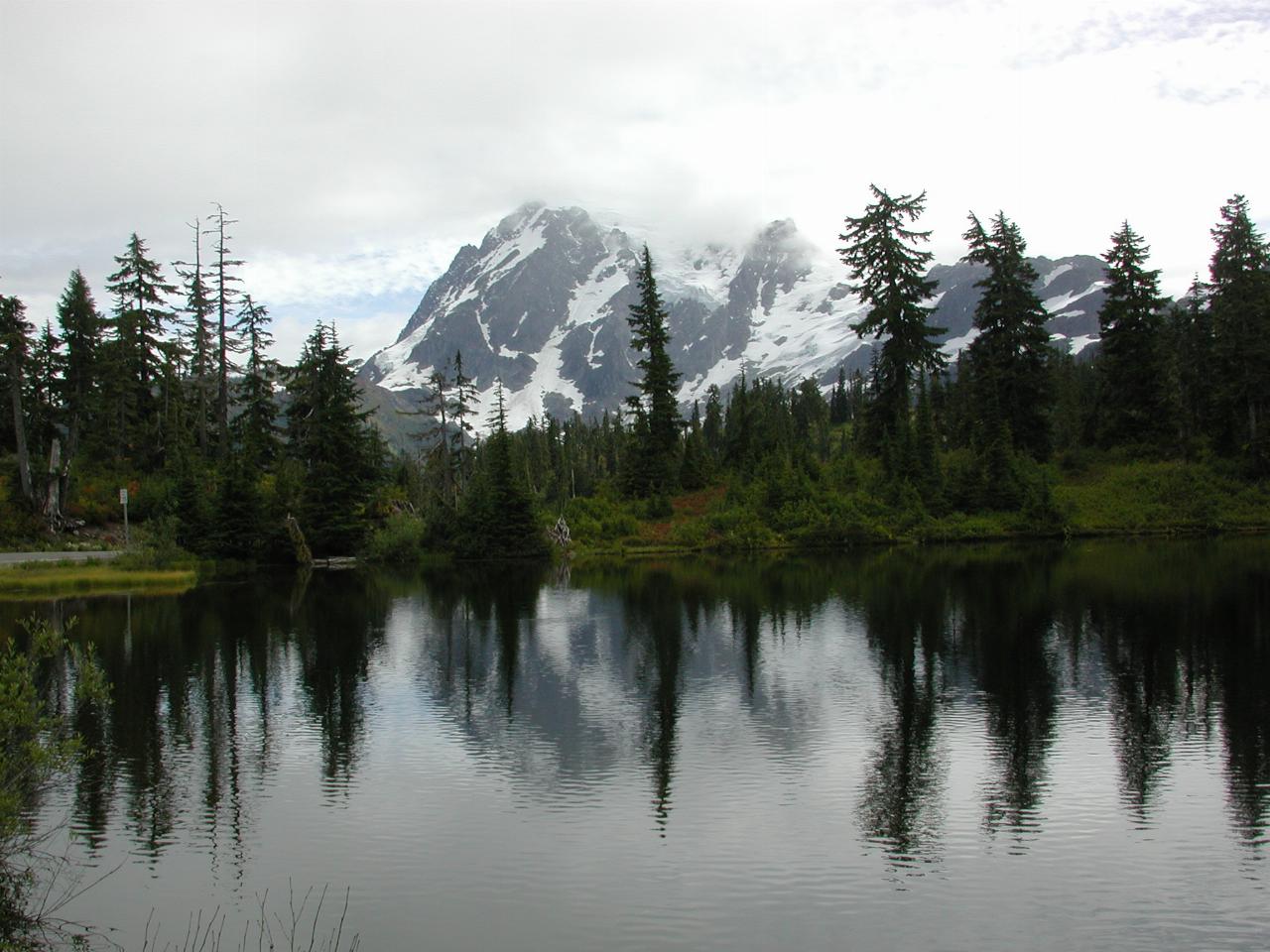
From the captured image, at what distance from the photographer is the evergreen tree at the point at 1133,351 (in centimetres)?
6016

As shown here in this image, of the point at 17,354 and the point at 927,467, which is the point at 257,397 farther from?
the point at 927,467

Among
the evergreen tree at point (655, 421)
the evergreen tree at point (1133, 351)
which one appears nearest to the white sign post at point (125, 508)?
the evergreen tree at point (655, 421)

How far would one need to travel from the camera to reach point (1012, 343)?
6038 centimetres

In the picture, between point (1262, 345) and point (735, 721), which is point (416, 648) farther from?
point (1262, 345)

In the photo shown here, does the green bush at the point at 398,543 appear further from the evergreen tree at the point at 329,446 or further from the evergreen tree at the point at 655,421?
the evergreen tree at the point at 655,421

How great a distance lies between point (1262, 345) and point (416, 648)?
50668 mm

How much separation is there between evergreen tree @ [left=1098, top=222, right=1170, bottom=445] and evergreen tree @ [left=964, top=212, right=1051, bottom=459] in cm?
413

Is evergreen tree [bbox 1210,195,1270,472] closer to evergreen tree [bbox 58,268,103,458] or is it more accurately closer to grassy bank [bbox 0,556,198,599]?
grassy bank [bbox 0,556,198,599]

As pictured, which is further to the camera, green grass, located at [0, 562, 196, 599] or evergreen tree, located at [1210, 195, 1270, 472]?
evergreen tree, located at [1210, 195, 1270, 472]

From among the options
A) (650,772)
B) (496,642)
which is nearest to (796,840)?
(650,772)

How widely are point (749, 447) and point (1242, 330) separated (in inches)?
1140

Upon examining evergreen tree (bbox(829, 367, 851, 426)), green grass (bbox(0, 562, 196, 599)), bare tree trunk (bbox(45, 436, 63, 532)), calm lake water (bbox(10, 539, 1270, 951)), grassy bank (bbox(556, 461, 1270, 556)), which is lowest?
calm lake water (bbox(10, 539, 1270, 951))

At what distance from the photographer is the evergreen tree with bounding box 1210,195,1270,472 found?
2158 inches

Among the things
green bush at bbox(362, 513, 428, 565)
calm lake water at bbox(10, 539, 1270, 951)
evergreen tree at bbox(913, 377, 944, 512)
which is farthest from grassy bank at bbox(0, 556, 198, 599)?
evergreen tree at bbox(913, 377, 944, 512)
